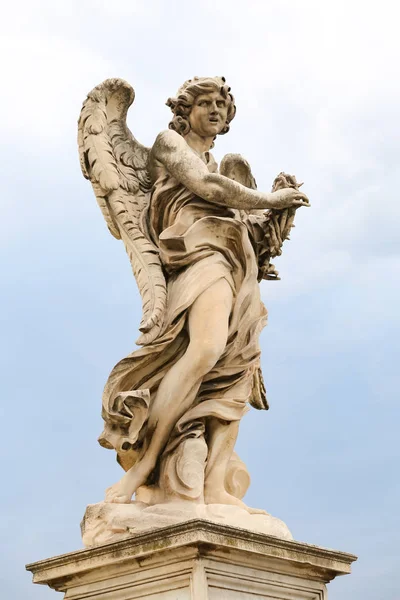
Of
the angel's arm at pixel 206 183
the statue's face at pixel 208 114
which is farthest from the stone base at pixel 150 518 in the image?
the statue's face at pixel 208 114

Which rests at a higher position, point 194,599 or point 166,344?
point 166,344

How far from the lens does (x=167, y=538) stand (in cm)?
625

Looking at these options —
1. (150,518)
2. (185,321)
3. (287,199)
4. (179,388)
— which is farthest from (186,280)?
(150,518)

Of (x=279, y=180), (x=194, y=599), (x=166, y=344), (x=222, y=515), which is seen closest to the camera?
(x=194, y=599)

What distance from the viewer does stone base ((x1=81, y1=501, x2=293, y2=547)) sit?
21.7 feet

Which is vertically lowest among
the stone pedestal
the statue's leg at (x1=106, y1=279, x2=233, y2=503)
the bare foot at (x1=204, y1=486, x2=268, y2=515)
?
the stone pedestal

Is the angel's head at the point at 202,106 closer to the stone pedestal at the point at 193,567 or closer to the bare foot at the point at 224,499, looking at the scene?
the bare foot at the point at 224,499

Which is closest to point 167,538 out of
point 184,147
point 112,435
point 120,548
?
point 120,548

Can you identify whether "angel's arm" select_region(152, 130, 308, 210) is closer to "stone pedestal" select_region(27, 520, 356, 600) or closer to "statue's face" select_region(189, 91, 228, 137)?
"statue's face" select_region(189, 91, 228, 137)

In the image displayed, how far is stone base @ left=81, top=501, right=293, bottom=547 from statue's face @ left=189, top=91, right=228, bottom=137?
274 centimetres

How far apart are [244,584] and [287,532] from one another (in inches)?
23.1

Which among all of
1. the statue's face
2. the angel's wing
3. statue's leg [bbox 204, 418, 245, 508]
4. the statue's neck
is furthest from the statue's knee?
the statue's face

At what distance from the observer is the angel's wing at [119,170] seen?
7.57m

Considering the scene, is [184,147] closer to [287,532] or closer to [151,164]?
[151,164]
